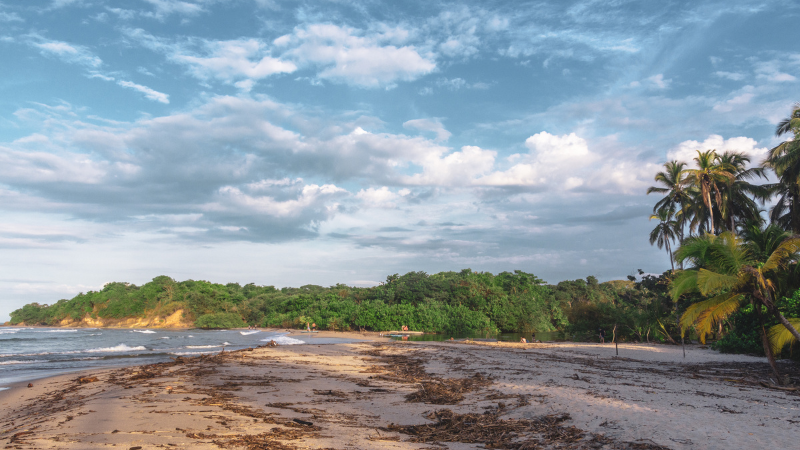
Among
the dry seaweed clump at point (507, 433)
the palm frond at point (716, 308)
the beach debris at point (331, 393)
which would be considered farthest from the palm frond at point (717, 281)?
the beach debris at point (331, 393)

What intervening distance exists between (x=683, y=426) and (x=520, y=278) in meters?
61.3

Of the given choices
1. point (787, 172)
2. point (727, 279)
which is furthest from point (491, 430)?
point (787, 172)

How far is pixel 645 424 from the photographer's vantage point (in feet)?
22.4

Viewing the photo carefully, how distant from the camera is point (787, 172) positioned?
2680 cm

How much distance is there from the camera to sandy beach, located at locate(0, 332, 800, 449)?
6309 mm

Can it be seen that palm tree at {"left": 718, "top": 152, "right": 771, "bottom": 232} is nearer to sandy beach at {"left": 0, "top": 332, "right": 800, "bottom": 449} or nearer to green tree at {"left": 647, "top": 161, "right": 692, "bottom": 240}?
green tree at {"left": 647, "top": 161, "right": 692, "bottom": 240}

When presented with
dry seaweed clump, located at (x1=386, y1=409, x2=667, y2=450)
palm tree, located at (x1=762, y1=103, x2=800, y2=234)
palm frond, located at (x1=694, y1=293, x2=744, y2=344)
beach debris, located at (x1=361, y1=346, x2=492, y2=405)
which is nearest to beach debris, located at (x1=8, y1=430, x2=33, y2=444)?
dry seaweed clump, located at (x1=386, y1=409, x2=667, y2=450)

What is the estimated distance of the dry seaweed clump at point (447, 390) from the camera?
986 cm

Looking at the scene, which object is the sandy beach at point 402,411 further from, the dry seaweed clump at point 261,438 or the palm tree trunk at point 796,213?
the palm tree trunk at point 796,213

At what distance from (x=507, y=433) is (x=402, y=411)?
265 centimetres

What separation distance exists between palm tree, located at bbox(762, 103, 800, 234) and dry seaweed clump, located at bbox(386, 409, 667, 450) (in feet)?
84.6

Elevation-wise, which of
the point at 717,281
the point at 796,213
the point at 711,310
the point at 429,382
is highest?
the point at 796,213

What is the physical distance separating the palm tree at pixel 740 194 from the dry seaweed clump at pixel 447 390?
30.4 m

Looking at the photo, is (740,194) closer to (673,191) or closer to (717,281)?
(673,191)
